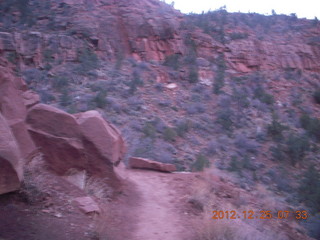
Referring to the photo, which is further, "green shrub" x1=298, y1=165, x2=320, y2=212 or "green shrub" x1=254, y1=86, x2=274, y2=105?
"green shrub" x1=254, y1=86, x2=274, y2=105

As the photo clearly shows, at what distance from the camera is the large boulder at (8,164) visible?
4.58 m

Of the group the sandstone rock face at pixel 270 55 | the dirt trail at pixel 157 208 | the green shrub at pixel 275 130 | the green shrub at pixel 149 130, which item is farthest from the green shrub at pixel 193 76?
the dirt trail at pixel 157 208

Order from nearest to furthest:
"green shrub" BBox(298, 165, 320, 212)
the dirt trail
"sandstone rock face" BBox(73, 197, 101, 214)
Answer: "sandstone rock face" BBox(73, 197, 101, 214) → the dirt trail → "green shrub" BBox(298, 165, 320, 212)

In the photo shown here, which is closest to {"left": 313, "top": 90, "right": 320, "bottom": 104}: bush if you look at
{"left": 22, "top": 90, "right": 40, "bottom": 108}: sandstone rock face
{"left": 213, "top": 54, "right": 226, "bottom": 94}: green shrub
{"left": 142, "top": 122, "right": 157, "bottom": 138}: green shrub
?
{"left": 213, "top": 54, "right": 226, "bottom": 94}: green shrub

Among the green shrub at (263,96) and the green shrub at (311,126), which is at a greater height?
the green shrub at (263,96)

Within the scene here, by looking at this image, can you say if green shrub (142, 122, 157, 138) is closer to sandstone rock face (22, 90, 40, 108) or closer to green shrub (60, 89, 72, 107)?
green shrub (60, 89, 72, 107)

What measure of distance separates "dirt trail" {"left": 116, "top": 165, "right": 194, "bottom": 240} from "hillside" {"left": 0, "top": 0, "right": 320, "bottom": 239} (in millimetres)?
419

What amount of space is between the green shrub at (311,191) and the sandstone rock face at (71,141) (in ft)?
22.0

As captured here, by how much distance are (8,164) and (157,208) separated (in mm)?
3687

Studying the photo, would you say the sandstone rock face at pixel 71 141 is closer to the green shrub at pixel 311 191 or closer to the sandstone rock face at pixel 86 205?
the sandstone rock face at pixel 86 205

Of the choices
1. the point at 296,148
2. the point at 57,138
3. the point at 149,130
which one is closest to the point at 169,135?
the point at 149,130

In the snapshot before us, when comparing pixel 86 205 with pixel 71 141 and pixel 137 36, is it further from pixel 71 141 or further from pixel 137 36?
pixel 137 36

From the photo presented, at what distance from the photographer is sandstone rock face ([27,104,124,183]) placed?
6.90 m
